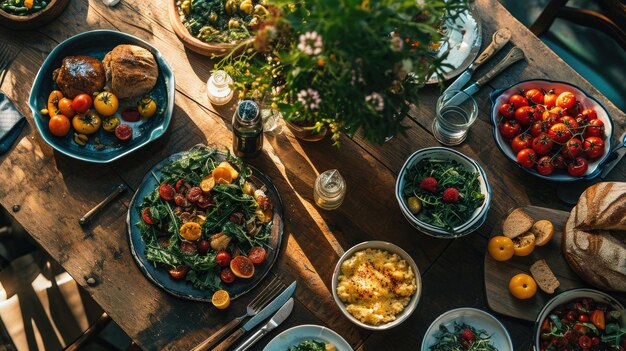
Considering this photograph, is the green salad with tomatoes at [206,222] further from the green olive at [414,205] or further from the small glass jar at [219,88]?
the green olive at [414,205]

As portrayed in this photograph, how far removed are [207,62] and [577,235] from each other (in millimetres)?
1715

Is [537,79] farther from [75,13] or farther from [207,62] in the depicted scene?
[75,13]

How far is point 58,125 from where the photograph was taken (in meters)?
2.35

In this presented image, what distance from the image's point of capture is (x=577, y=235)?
2258 mm

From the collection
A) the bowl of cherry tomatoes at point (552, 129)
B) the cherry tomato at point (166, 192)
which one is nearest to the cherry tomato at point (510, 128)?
the bowl of cherry tomatoes at point (552, 129)

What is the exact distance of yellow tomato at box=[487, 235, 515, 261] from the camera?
Result: 2281mm

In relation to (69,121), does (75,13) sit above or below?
above

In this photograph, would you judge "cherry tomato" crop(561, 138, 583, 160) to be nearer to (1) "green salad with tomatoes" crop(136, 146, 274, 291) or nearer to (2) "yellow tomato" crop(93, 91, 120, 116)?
(1) "green salad with tomatoes" crop(136, 146, 274, 291)

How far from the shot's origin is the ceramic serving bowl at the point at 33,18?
2.52 metres

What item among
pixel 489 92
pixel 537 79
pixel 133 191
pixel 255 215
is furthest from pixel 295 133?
pixel 537 79

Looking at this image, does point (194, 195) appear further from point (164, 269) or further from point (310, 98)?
point (310, 98)

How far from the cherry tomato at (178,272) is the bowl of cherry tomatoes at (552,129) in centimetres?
138

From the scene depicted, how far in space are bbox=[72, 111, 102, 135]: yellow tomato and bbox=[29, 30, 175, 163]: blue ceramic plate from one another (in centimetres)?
4

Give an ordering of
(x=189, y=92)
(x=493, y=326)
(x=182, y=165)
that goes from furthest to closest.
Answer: (x=189, y=92) → (x=182, y=165) → (x=493, y=326)
